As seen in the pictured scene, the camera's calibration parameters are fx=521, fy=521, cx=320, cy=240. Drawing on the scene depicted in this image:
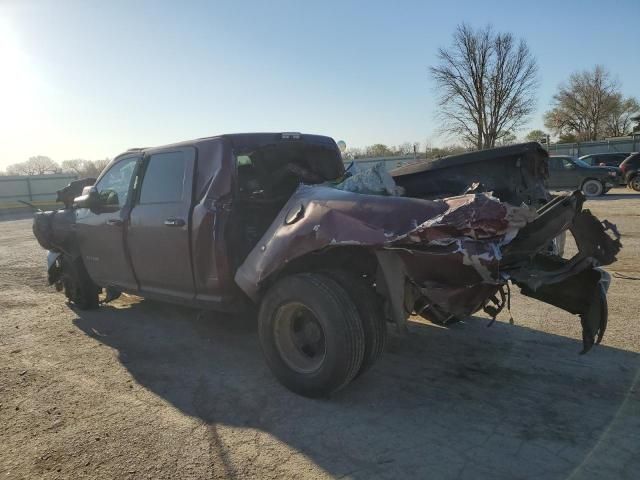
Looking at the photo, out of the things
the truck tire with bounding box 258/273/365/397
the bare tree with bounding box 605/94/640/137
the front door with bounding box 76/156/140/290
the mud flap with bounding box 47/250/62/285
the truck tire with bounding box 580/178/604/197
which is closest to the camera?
the truck tire with bounding box 258/273/365/397

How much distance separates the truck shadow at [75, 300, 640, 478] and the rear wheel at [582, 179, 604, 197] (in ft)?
62.2

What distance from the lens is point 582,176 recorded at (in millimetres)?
22078

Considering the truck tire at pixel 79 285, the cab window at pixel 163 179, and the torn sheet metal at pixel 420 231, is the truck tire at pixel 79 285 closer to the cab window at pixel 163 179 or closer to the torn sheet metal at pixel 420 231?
the cab window at pixel 163 179

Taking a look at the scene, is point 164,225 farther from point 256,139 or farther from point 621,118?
point 621,118

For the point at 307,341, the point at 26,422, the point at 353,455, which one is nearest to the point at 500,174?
the point at 307,341

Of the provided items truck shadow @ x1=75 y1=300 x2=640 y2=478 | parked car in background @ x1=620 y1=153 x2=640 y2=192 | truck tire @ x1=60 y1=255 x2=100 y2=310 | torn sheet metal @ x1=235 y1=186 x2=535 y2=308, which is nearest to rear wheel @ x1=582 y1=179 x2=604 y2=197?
parked car in background @ x1=620 y1=153 x2=640 y2=192

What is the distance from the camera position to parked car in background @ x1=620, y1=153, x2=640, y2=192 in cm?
2259

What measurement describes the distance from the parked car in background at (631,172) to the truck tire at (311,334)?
23.2 m

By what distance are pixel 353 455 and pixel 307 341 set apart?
112cm

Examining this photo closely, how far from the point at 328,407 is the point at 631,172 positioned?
23.6 meters

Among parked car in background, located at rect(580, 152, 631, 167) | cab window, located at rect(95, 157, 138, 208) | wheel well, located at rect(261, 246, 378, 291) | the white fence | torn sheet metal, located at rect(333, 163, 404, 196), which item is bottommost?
wheel well, located at rect(261, 246, 378, 291)

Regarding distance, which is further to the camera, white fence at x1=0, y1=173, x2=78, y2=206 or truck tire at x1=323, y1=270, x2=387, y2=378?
white fence at x1=0, y1=173, x2=78, y2=206

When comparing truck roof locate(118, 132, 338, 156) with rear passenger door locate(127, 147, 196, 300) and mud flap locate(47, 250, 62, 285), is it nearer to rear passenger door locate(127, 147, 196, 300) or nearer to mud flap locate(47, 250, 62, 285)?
rear passenger door locate(127, 147, 196, 300)

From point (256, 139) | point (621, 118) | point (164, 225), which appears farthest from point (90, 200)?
point (621, 118)
